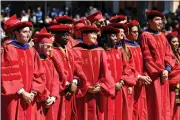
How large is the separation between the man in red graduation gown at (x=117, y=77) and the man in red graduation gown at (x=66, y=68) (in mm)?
449

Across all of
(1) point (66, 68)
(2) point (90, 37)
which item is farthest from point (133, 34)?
(1) point (66, 68)

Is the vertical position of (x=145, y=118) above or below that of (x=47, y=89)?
below

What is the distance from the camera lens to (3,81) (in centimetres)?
684

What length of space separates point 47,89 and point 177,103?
10.8 feet

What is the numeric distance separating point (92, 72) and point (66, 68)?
0.35 m

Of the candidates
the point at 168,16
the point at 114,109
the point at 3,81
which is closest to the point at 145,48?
the point at 114,109

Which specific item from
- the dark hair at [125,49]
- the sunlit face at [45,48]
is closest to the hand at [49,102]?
→ the sunlit face at [45,48]

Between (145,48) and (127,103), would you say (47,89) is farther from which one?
(145,48)

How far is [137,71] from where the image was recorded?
29.4 feet

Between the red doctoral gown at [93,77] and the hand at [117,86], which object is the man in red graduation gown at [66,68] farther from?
the hand at [117,86]

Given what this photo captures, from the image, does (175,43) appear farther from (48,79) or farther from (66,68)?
(48,79)

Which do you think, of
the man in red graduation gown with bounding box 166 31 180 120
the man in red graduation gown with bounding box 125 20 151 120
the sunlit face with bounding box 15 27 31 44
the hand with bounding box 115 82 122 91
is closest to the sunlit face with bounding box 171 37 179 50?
the man in red graduation gown with bounding box 166 31 180 120

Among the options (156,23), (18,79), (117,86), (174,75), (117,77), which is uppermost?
(156,23)

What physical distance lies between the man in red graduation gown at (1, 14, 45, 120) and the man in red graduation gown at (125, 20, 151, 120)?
6.76 ft
